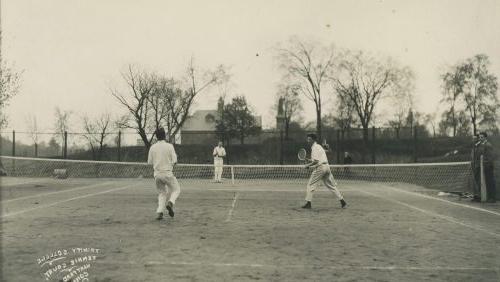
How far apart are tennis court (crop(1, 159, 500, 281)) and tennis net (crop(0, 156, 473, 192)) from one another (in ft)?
27.4

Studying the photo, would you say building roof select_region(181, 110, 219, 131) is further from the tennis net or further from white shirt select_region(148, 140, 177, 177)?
white shirt select_region(148, 140, 177, 177)

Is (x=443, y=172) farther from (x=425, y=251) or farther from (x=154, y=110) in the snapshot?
(x=154, y=110)

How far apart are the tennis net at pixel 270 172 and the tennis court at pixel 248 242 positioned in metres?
8.35

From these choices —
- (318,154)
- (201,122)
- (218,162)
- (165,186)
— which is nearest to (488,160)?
(318,154)

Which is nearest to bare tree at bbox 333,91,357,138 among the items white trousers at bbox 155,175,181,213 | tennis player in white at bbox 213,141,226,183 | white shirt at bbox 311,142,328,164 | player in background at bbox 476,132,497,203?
tennis player in white at bbox 213,141,226,183

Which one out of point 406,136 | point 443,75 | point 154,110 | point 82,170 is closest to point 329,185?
point 82,170

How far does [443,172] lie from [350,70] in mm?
30941

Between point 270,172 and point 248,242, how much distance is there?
18240 mm

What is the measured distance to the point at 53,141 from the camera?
29.3 m

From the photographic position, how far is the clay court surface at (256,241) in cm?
498

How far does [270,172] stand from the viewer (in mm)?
24812

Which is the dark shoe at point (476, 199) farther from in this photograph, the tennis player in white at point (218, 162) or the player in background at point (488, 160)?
the tennis player in white at point (218, 162)

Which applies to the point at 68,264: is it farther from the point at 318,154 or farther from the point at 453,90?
the point at 453,90

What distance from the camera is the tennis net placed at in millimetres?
20016
